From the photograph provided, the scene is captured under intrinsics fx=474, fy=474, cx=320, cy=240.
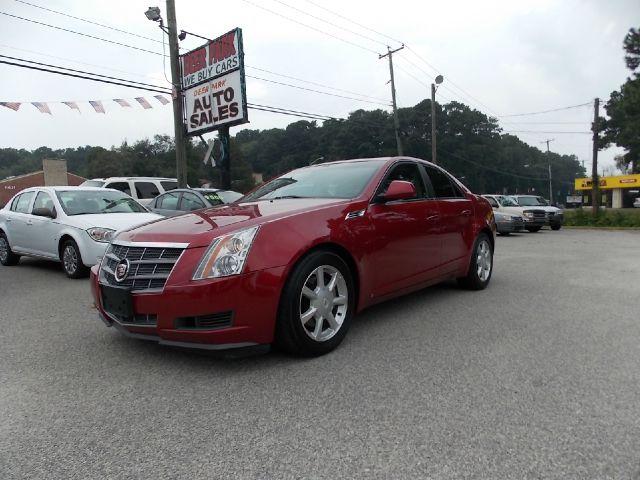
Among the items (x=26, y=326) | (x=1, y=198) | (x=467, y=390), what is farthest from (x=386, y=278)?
(x=1, y=198)

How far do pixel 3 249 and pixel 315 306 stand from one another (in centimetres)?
825

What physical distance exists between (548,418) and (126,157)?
8696 centimetres

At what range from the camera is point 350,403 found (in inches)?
106

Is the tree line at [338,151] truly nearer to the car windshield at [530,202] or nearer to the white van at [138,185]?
the car windshield at [530,202]

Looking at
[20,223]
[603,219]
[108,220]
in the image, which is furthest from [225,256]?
[603,219]

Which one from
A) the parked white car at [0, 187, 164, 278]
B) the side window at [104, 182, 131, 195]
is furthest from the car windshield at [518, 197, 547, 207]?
the parked white car at [0, 187, 164, 278]

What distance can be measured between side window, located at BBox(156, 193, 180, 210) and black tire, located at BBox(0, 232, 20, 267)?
342cm

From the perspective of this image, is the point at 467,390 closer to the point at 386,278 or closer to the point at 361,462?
the point at 361,462

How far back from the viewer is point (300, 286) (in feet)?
10.7

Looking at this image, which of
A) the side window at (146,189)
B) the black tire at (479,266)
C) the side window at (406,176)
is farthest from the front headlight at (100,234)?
the side window at (146,189)

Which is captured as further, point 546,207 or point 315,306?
point 546,207

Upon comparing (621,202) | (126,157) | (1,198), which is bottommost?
(621,202)

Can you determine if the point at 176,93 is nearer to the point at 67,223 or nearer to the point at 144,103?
the point at 144,103

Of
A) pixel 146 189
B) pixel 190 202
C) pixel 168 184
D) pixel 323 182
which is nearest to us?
pixel 323 182
